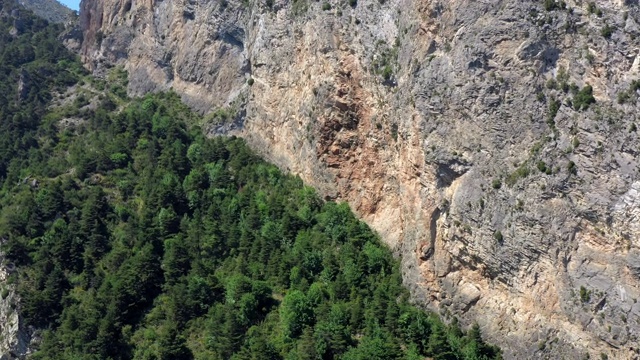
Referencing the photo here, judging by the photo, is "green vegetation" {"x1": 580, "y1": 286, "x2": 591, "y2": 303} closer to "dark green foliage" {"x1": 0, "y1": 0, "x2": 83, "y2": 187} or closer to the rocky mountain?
"dark green foliage" {"x1": 0, "y1": 0, "x2": 83, "y2": 187}

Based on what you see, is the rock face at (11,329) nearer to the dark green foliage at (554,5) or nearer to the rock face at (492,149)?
the rock face at (492,149)

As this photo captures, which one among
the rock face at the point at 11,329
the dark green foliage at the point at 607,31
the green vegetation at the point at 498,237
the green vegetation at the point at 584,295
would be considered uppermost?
the dark green foliage at the point at 607,31

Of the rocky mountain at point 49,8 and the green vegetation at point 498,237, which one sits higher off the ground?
the green vegetation at point 498,237

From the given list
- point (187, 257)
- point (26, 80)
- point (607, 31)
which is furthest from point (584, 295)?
point (26, 80)

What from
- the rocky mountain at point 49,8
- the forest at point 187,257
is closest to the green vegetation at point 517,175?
the forest at point 187,257

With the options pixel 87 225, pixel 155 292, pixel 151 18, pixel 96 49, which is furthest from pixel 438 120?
pixel 96 49

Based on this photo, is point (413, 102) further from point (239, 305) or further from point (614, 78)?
point (239, 305)

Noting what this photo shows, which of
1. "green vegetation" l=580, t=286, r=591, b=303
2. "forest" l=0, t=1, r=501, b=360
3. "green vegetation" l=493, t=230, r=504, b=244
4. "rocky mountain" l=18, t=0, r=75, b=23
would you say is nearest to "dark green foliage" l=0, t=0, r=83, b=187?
"forest" l=0, t=1, r=501, b=360
